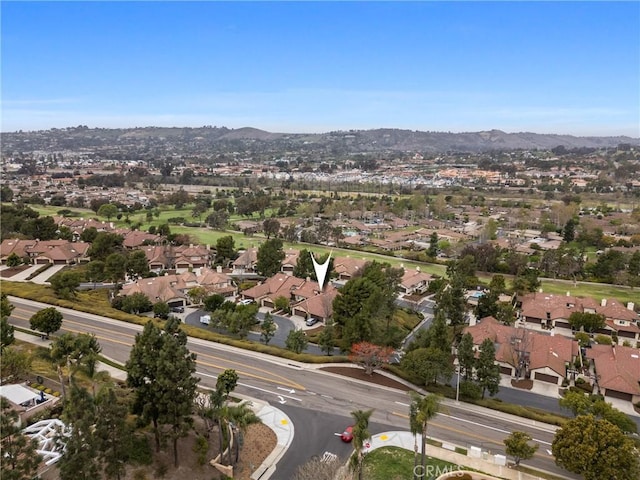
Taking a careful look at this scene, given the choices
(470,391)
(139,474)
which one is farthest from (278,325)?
(139,474)

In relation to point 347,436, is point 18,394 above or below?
above

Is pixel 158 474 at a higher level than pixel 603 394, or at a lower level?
higher

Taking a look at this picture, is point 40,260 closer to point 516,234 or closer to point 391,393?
point 391,393

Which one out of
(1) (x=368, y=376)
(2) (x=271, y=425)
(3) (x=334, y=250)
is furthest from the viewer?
(3) (x=334, y=250)

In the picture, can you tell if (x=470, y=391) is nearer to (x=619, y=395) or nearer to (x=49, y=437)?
(x=619, y=395)

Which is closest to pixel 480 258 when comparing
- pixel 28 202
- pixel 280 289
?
pixel 280 289

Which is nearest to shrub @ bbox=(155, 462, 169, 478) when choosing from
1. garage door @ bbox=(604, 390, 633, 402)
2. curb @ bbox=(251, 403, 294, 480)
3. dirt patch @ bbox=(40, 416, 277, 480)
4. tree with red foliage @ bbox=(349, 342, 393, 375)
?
dirt patch @ bbox=(40, 416, 277, 480)
